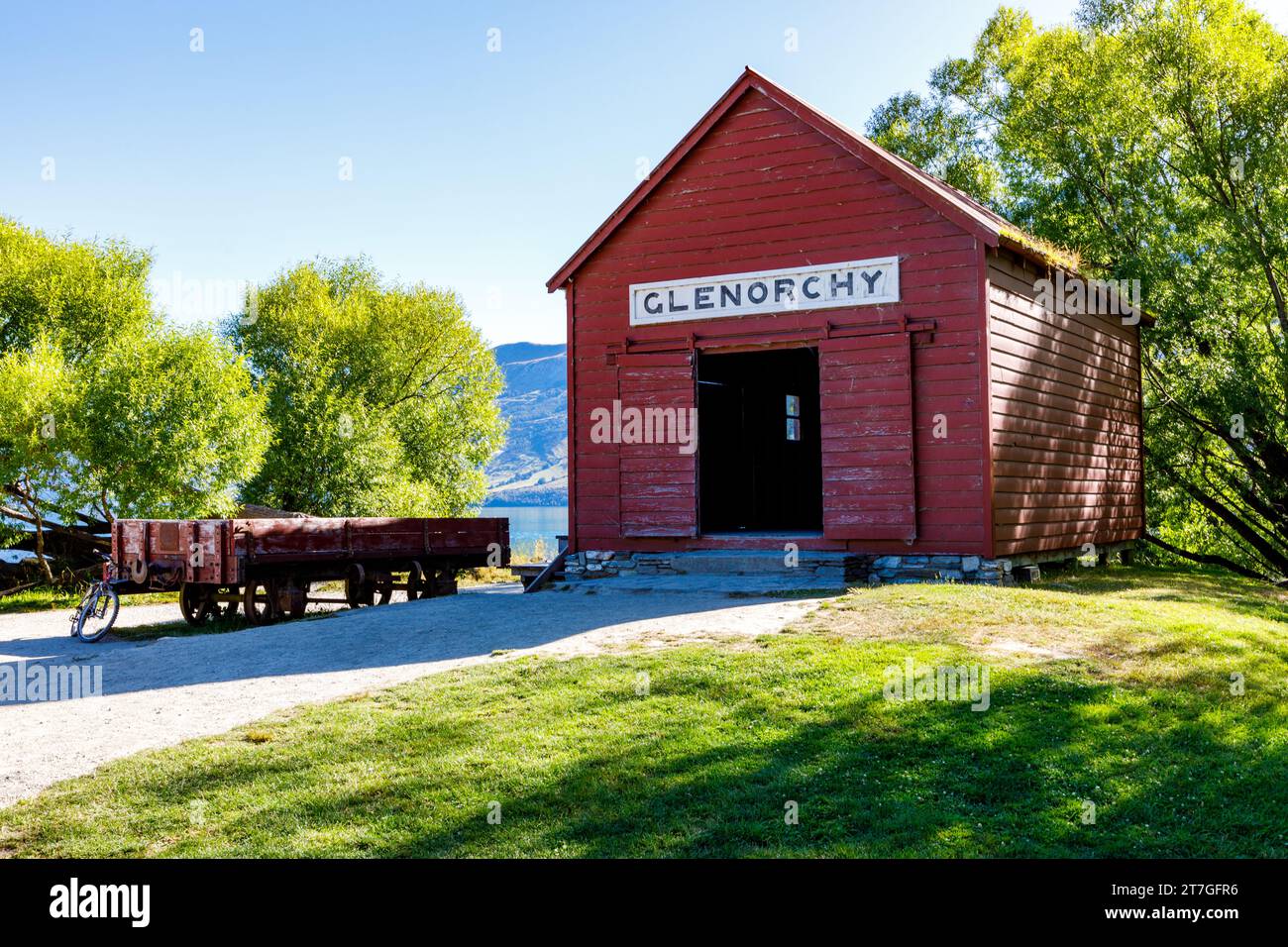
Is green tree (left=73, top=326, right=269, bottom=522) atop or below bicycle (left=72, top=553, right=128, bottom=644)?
atop

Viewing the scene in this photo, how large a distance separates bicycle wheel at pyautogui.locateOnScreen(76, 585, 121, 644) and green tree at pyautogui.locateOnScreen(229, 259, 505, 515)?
2004 cm

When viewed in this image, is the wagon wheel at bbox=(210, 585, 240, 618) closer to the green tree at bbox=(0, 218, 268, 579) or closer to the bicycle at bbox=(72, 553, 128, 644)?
the bicycle at bbox=(72, 553, 128, 644)

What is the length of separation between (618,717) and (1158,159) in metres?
22.3

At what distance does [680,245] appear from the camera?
1691cm

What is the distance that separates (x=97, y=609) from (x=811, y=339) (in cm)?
1083

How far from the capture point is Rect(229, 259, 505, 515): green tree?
115 ft

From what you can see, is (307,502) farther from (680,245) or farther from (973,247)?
(973,247)

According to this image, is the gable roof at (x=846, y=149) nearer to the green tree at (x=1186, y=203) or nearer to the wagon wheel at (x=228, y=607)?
the green tree at (x=1186, y=203)

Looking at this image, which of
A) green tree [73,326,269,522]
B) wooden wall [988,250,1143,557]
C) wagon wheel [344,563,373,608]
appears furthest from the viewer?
green tree [73,326,269,522]

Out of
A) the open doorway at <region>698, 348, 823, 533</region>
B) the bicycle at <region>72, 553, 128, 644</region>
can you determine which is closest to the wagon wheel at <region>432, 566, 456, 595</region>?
the open doorway at <region>698, 348, 823, 533</region>

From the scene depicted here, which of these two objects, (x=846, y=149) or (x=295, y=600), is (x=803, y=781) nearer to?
(x=295, y=600)

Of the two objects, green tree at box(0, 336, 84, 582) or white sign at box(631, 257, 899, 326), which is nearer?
white sign at box(631, 257, 899, 326)

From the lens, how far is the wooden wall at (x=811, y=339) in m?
15.0

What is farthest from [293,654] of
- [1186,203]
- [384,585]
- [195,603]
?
[1186,203]
